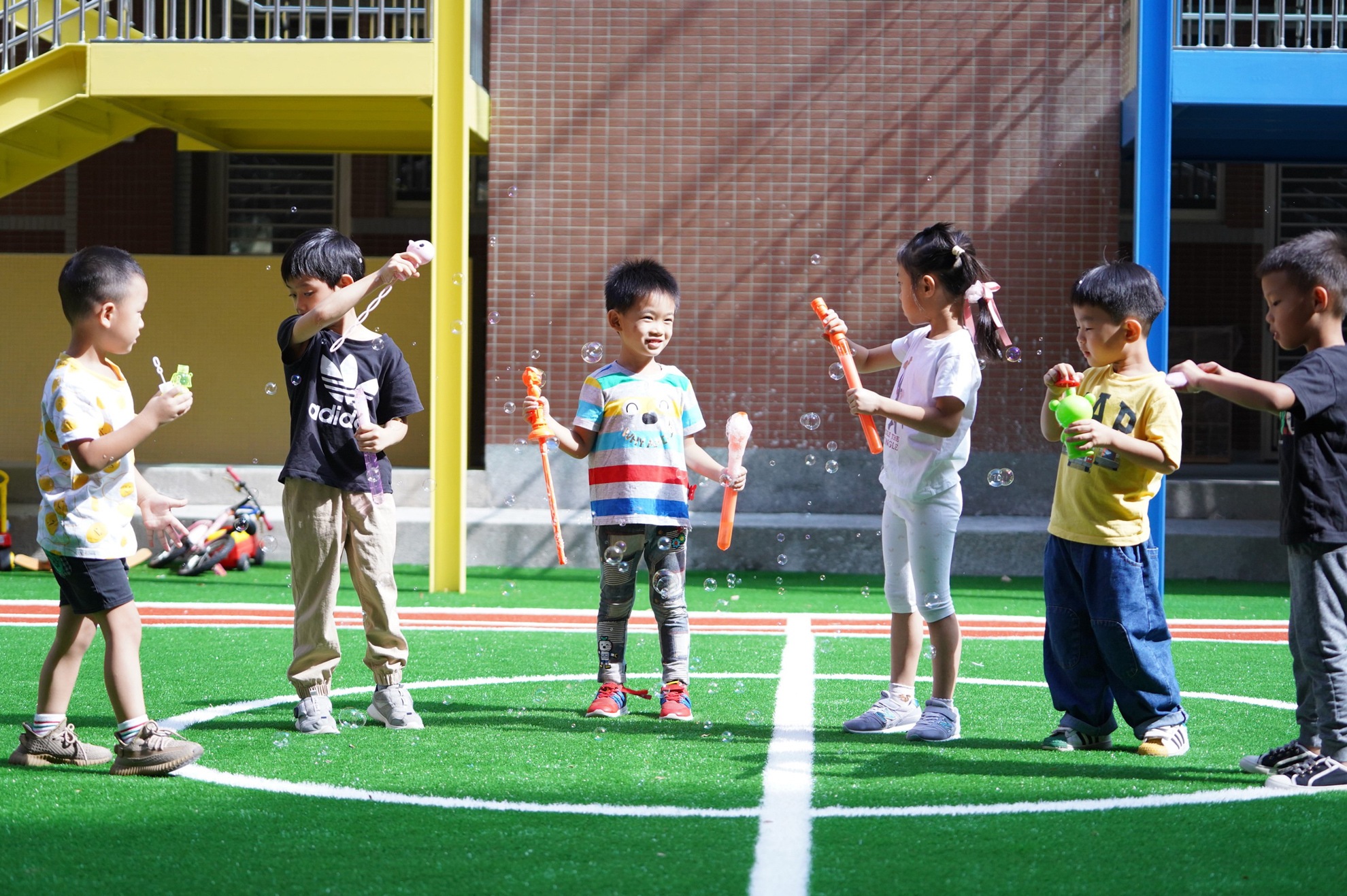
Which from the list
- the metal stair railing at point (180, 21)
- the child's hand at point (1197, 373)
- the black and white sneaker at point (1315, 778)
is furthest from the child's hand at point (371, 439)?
the metal stair railing at point (180, 21)

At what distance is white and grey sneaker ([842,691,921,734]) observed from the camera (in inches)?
173

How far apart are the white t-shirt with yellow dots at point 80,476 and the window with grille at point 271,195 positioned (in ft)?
38.3

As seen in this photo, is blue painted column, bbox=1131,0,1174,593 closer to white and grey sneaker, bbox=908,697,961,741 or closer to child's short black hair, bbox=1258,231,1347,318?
white and grey sneaker, bbox=908,697,961,741

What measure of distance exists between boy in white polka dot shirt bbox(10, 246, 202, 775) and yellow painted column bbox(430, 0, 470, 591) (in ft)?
16.3

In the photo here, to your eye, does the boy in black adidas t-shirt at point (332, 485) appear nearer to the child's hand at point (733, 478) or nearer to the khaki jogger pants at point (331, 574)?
the khaki jogger pants at point (331, 574)

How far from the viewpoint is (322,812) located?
3277 mm

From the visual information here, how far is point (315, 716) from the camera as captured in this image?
4.29 metres

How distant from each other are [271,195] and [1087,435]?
12.9m

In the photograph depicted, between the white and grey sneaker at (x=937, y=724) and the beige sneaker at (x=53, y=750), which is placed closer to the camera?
the beige sneaker at (x=53, y=750)

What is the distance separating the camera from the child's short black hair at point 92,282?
3.72 m

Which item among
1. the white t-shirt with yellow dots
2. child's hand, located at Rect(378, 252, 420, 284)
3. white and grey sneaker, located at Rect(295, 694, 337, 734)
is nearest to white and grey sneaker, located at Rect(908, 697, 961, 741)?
white and grey sneaker, located at Rect(295, 694, 337, 734)

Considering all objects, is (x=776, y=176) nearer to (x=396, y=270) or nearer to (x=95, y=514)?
(x=396, y=270)

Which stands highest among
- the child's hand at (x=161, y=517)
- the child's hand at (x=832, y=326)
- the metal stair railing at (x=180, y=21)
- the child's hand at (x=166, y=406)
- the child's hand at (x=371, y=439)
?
the metal stair railing at (x=180, y=21)

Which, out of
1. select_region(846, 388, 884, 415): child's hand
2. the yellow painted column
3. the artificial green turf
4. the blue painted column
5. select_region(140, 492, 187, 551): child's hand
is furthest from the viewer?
the yellow painted column
